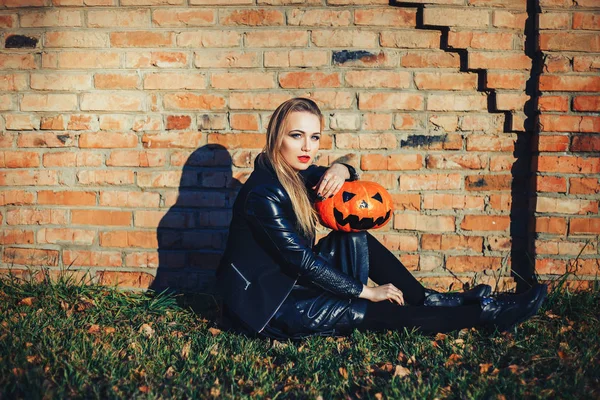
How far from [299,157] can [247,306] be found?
84 centimetres

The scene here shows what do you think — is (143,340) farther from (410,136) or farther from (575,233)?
(575,233)

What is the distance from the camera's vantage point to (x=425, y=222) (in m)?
3.33

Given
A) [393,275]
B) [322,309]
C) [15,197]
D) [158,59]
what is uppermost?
[158,59]

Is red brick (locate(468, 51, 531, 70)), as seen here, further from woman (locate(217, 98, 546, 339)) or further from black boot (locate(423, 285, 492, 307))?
black boot (locate(423, 285, 492, 307))

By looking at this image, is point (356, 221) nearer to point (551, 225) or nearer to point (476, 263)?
point (476, 263)

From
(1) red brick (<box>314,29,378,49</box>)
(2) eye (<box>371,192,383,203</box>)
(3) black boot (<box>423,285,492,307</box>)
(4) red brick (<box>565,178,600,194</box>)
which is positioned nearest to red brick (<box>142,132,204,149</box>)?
(1) red brick (<box>314,29,378,49</box>)

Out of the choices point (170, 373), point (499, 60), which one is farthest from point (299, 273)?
point (499, 60)

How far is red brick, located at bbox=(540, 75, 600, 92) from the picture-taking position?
10.1ft

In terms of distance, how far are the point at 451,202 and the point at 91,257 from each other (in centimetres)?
247

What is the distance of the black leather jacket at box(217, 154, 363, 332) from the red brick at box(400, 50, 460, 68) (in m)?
1.30

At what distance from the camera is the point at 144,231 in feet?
11.0

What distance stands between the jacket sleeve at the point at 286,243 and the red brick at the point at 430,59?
1400mm

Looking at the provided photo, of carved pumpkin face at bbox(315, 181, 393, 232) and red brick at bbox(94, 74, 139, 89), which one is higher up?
red brick at bbox(94, 74, 139, 89)

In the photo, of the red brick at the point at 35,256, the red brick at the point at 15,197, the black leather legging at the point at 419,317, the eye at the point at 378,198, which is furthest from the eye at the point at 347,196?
the red brick at the point at 15,197
